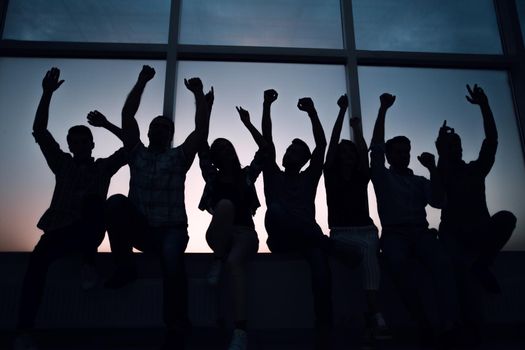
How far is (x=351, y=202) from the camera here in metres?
2.03

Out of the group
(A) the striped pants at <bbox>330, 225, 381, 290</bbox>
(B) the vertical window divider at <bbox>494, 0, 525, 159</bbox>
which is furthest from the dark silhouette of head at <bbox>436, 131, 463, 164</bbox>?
(B) the vertical window divider at <bbox>494, 0, 525, 159</bbox>

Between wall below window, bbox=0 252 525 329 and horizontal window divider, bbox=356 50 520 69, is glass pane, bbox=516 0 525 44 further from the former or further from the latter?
wall below window, bbox=0 252 525 329

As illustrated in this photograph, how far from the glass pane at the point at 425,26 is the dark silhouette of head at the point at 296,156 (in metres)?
1.14

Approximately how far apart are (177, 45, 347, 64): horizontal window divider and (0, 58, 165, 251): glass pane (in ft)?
0.85

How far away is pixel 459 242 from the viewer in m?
2.00

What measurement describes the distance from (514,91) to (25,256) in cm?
337

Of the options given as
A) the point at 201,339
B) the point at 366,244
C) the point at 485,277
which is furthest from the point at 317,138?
the point at 201,339

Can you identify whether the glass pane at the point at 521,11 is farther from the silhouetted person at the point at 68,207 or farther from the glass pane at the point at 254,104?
the silhouetted person at the point at 68,207

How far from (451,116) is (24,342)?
2725mm

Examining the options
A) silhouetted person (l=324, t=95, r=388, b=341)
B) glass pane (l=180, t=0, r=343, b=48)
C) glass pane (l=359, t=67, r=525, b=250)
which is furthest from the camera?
glass pane (l=180, t=0, r=343, b=48)

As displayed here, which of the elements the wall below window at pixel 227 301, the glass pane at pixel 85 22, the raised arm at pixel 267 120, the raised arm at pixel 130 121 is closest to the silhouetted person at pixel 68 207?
the raised arm at pixel 130 121

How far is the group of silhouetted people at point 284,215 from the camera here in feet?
5.45

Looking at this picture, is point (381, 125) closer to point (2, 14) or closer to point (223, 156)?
point (223, 156)

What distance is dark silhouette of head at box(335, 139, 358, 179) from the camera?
209 cm
